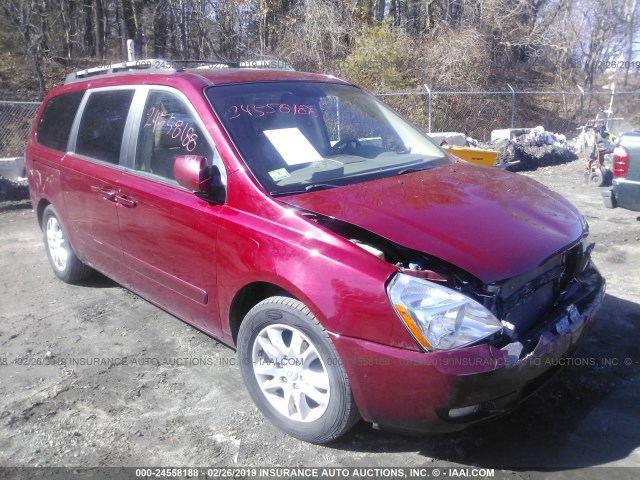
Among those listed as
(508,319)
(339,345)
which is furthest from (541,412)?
(339,345)

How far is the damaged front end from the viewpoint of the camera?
95.9 inches

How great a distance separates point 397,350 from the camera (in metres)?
2.48

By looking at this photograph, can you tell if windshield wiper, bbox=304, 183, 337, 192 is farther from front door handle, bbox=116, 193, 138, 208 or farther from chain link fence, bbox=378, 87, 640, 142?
chain link fence, bbox=378, 87, 640, 142

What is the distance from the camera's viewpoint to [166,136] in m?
3.68

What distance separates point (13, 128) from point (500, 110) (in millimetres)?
13705

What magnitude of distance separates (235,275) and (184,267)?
1.82ft

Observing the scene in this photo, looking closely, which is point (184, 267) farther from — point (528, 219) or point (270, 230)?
point (528, 219)

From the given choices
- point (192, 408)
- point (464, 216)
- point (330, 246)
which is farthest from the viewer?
point (192, 408)

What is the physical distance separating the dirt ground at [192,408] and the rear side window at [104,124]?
1.34 m

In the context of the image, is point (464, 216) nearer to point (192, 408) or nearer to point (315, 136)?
point (315, 136)

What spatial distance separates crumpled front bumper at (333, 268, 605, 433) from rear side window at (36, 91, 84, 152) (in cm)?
350

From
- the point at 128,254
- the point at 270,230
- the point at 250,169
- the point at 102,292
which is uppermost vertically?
the point at 250,169

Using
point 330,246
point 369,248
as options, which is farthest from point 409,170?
point 330,246

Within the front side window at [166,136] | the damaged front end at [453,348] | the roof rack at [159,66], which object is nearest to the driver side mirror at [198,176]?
the front side window at [166,136]
